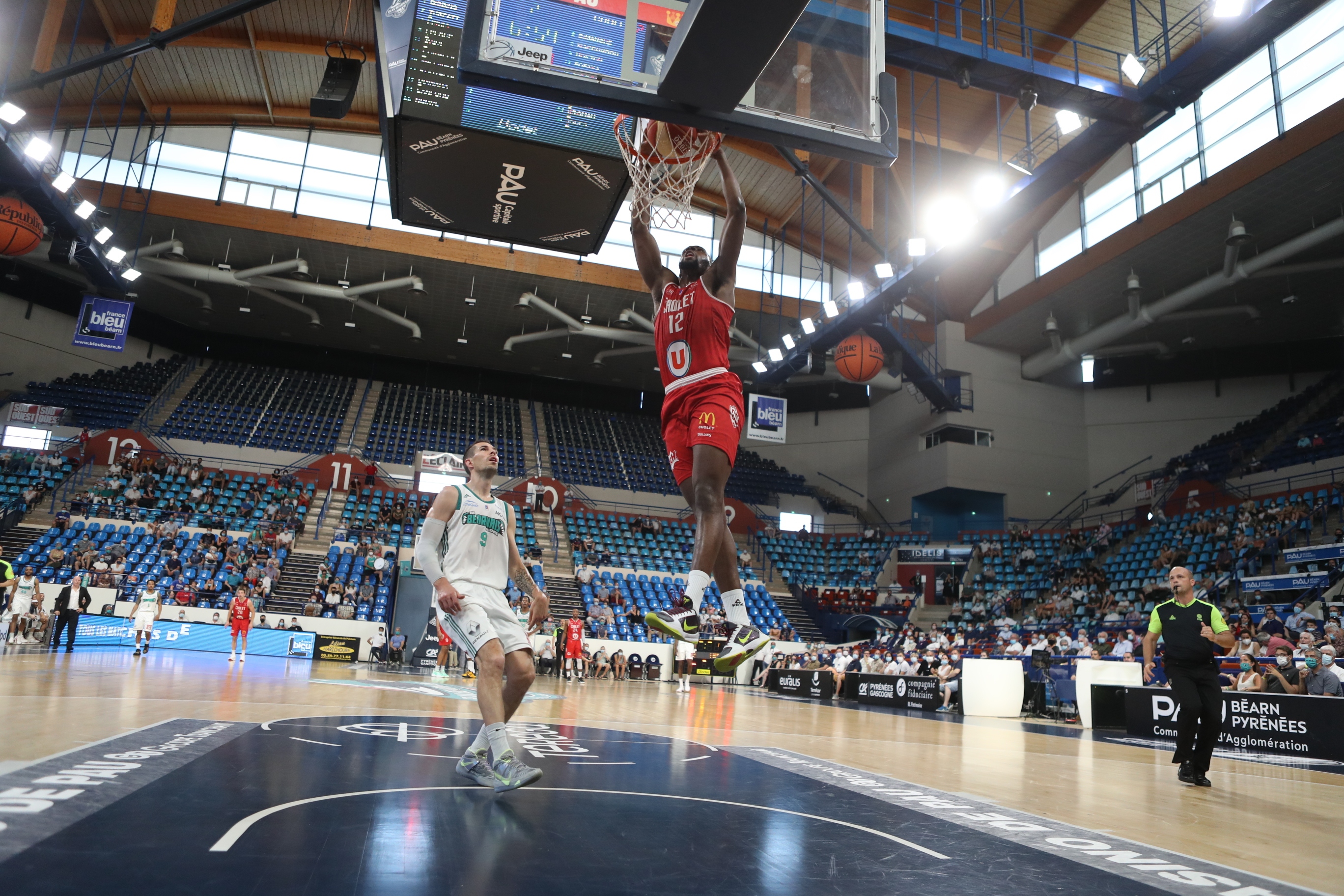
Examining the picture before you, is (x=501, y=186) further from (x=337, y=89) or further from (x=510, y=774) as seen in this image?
(x=337, y=89)

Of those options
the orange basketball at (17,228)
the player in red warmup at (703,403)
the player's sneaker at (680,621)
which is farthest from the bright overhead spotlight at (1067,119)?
the orange basketball at (17,228)

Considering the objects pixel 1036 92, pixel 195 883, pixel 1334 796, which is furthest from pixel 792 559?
pixel 195 883

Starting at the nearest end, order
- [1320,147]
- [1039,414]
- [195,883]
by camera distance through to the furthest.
→ [195,883] < [1320,147] < [1039,414]

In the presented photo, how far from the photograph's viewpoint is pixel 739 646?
15.0 feet

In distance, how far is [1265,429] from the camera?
77.0 ft

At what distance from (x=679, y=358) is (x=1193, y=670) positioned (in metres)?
4.99

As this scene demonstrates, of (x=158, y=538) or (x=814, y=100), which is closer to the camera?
(x=814, y=100)

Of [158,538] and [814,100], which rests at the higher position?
[814,100]

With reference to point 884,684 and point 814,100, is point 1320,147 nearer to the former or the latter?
point 884,684

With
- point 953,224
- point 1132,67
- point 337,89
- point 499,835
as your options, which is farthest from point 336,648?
point 1132,67

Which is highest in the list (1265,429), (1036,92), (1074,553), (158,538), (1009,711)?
(1036,92)

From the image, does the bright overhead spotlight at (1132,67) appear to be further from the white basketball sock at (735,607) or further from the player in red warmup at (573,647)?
the player in red warmup at (573,647)

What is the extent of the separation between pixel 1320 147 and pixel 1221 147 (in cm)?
286

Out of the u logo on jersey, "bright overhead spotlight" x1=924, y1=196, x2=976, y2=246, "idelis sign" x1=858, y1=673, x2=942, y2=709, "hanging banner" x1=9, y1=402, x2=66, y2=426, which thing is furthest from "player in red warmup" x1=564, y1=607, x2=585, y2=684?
"hanging banner" x1=9, y1=402, x2=66, y2=426
